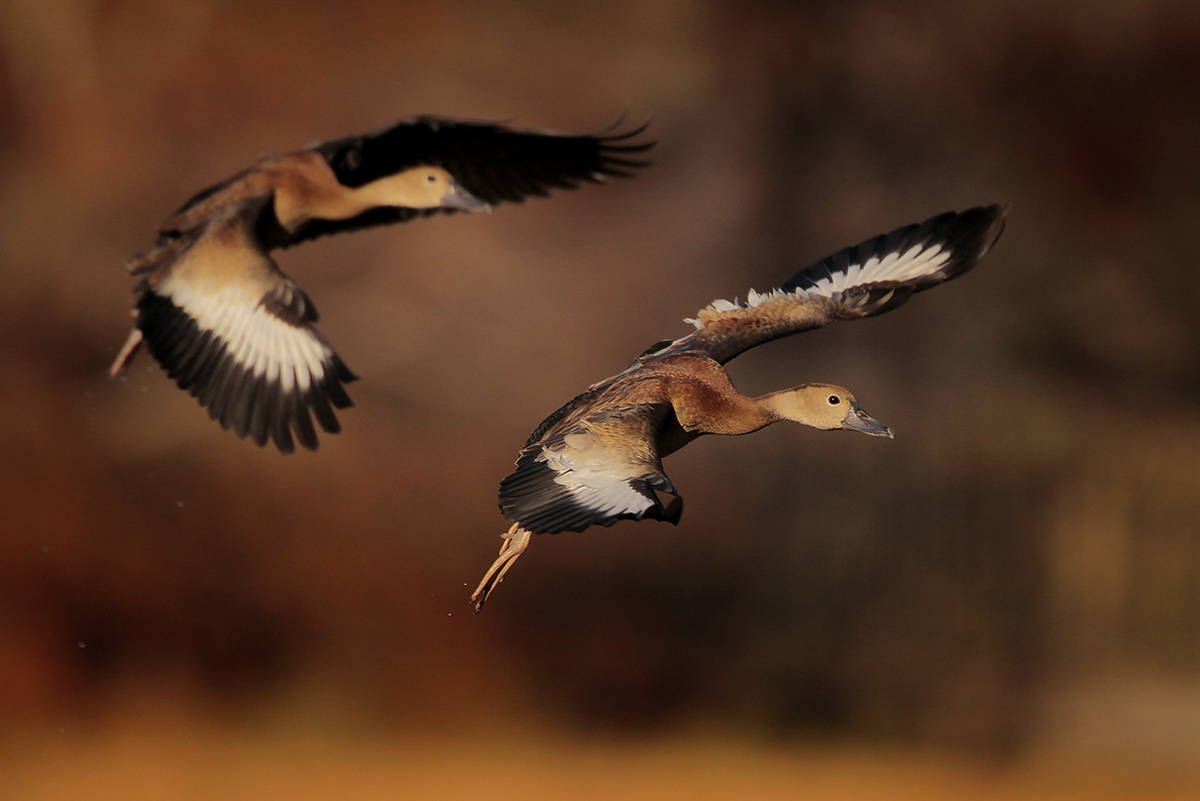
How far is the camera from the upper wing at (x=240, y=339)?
4059 millimetres

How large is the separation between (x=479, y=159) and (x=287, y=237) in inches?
28.8

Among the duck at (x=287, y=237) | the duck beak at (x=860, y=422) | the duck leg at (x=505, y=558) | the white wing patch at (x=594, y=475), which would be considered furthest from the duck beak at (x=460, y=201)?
the duck beak at (x=860, y=422)

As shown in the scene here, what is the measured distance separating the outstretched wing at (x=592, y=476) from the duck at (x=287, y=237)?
0.57 m

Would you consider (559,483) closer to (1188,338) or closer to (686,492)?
(686,492)

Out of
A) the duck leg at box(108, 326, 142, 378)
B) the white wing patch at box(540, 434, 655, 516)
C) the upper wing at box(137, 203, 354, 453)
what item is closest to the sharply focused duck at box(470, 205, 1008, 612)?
the white wing patch at box(540, 434, 655, 516)

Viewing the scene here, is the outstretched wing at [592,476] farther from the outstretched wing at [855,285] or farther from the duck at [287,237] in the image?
the outstretched wing at [855,285]

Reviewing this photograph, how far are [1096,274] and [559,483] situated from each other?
8.70 m

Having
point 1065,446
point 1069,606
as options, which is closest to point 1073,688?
point 1069,606

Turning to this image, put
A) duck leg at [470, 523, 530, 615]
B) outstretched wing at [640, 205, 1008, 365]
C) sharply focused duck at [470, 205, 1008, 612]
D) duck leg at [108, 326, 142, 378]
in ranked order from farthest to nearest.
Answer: outstretched wing at [640, 205, 1008, 365] < duck leg at [108, 326, 142, 378] < duck leg at [470, 523, 530, 615] < sharply focused duck at [470, 205, 1008, 612]

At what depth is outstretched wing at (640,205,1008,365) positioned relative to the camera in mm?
5219

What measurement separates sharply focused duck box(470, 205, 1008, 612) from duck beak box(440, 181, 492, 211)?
0.70 metres

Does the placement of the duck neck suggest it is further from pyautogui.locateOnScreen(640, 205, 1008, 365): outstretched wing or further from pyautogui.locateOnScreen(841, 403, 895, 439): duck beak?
pyautogui.locateOnScreen(640, 205, 1008, 365): outstretched wing

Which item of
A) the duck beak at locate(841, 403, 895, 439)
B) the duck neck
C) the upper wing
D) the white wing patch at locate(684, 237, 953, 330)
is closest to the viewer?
the upper wing

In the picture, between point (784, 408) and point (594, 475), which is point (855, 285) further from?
point (594, 475)
